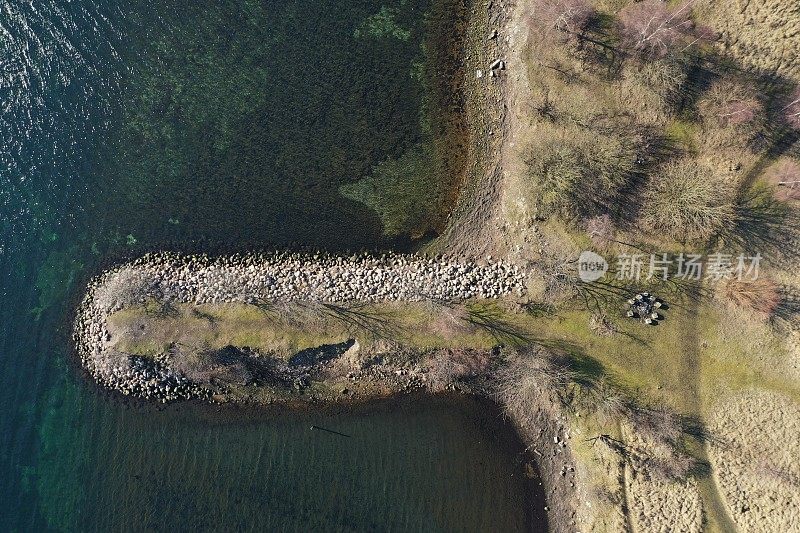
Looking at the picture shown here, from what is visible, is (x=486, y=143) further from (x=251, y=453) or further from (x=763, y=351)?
(x=251, y=453)

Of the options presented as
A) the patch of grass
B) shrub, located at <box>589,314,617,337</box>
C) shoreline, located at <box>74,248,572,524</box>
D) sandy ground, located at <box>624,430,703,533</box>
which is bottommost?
sandy ground, located at <box>624,430,703,533</box>

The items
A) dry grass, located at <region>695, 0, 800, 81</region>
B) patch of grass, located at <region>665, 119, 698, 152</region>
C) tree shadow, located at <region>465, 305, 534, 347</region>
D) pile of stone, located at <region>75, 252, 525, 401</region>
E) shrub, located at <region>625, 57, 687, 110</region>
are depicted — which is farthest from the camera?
pile of stone, located at <region>75, 252, 525, 401</region>

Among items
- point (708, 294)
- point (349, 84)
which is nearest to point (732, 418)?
point (708, 294)

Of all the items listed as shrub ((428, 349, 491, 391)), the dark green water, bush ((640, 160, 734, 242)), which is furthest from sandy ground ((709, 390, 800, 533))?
shrub ((428, 349, 491, 391))

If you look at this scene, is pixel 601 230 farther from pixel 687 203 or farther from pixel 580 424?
pixel 580 424

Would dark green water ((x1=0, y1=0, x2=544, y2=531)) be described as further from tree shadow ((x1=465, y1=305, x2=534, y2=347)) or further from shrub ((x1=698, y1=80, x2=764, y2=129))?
shrub ((x1=698, y1=80, x2=764, y2=129))

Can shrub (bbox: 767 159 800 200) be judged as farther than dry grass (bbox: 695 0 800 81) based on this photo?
Yes

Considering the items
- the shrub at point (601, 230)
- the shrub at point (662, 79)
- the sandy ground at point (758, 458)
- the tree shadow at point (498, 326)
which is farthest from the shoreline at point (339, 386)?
the shrub at point (662, 79)
